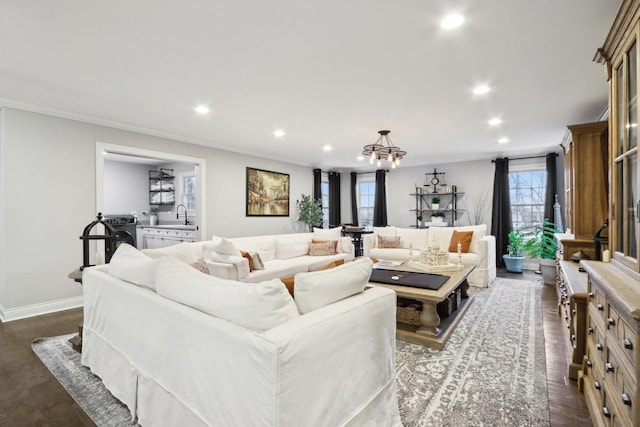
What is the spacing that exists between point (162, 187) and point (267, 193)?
3.11 meters

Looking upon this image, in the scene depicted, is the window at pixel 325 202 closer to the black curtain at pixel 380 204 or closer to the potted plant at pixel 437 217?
the black curtain at pixel 380 204

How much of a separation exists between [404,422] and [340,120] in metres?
3.46

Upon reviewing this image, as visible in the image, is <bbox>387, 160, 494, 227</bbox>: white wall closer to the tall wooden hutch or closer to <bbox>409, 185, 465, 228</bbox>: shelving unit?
<bbox>409, 185, 465, 228</bbox>: shelving unit

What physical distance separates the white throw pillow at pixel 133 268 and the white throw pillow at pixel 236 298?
0.25 m

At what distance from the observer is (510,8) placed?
1.89 m

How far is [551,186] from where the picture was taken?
625 centimetres

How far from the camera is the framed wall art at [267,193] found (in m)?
6.39

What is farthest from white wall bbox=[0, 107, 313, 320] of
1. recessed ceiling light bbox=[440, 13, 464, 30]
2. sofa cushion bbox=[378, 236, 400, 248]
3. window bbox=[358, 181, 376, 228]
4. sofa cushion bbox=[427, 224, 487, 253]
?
window bbox=[358, 181, 376, 228]

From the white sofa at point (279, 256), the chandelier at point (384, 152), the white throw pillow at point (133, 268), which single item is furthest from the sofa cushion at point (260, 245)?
the white throw pillow at point (133, 268)

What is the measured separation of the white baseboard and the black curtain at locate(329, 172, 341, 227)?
6053mm

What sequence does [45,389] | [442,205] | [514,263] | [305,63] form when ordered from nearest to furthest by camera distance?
[45,389] → [305,63] → [514,263] → [442,205]

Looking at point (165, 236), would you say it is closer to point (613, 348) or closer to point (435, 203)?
point (435, 203)

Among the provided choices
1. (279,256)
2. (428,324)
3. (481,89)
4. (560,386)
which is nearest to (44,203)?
(279,256)

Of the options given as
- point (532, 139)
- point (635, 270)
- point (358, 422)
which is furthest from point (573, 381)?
point (532, 139)
